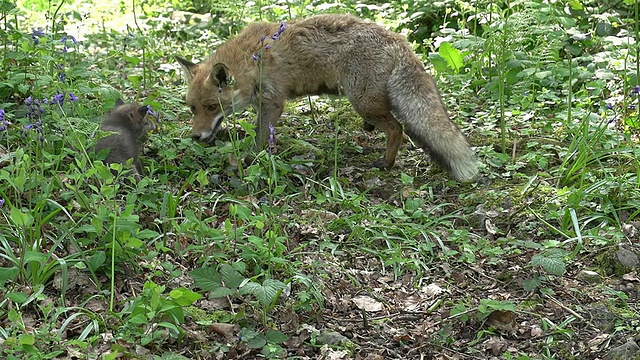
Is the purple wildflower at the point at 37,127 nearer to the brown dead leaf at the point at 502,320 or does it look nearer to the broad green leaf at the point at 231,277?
the broad green leaf at the point at 231,277

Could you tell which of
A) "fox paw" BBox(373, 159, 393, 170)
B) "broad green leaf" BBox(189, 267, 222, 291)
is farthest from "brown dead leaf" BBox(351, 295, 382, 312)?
"fox paw" BBox(373, 159, 393, 170)

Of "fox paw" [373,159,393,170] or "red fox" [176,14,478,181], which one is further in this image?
"fox paw" [373,159,393,170]

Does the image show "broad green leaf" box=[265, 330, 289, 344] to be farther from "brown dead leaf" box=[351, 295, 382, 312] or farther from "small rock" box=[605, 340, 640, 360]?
"small rock" box=[605, 340, 640, 360]

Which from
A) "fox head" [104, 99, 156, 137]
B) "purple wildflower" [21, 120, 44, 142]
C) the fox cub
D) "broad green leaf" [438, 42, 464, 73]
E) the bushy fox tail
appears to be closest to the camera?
"purple wildflower" [21, 120, 44, 142]

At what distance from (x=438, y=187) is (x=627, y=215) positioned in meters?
1.44

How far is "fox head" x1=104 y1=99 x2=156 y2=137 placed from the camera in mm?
5898

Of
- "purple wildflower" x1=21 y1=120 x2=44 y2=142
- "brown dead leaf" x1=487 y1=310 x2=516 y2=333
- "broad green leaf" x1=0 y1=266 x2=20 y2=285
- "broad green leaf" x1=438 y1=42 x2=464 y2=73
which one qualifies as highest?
"purple wildflower" x1=21 y1=120 x2=44 y2=142

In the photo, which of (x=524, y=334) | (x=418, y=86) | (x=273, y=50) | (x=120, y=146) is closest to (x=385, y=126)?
(x=418, y=86)

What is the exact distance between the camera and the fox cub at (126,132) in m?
5.54

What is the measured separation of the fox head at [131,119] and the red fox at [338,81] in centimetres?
51

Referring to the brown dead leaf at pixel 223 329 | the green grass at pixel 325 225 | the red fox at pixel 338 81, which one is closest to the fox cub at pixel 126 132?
the green grass at pixel 325 225

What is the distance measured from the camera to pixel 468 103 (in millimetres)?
7594

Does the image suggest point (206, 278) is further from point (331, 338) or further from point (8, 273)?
point (8, 273)

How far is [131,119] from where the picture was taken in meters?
5.96
